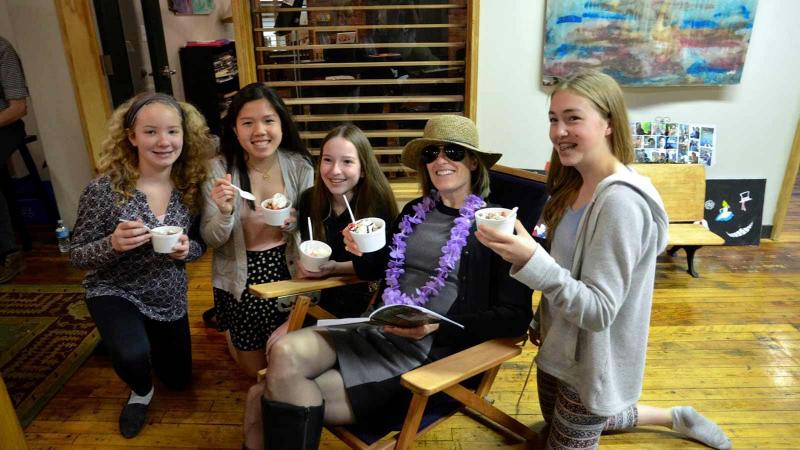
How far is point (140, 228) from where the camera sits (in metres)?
2.04

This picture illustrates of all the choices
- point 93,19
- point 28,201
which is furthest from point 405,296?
point 28,201

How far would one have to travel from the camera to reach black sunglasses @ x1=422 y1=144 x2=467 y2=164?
6.05 feet

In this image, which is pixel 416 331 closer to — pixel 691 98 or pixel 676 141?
pixel 676 141

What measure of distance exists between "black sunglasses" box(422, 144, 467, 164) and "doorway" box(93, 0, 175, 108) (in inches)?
117

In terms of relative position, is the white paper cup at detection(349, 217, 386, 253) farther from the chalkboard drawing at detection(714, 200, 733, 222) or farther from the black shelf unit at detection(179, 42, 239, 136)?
the black shelf unit at detection(179, 42, 239, 136)

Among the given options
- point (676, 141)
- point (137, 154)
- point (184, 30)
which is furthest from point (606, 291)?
point (184, 30)

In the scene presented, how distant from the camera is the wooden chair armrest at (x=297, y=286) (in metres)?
2.00

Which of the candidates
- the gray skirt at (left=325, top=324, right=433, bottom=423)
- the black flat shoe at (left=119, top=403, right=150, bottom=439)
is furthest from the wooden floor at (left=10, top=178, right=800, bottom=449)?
the gray skirt at (left=325, top=324, right=433, bottom=423)

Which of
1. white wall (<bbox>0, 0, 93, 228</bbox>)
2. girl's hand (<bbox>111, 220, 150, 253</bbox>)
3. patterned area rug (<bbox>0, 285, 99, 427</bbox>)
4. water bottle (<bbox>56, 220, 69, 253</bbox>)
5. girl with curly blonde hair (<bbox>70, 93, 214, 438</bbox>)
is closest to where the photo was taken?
girl's hand (<bbox>111, 220, 150, 253</bbox>)

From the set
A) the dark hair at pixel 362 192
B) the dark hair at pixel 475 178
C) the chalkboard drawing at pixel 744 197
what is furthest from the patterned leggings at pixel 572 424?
the chalkboard drawing at pixel 744 197

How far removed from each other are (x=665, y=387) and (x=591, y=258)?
53.7 inches

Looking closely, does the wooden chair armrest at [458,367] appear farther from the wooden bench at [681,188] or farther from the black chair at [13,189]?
the black chair at [13,189]

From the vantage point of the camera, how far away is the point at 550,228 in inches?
73.9

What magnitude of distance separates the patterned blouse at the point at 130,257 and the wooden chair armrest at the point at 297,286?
466 mm
